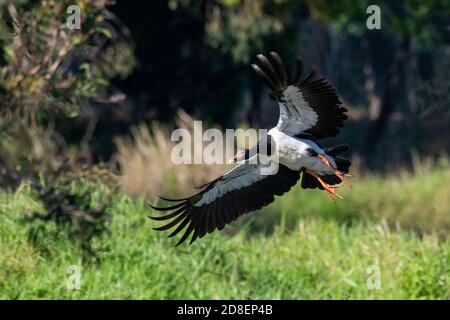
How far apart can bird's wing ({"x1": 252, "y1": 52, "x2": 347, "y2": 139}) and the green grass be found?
1643 millimetres

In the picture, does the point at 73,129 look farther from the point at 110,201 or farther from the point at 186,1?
the point at 110,201

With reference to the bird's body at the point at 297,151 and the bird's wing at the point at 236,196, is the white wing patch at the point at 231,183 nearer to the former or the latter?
the bird's wing at the point at 236,196

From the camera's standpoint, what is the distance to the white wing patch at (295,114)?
267 inches

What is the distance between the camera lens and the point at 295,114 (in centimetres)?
704

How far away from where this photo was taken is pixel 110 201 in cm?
870

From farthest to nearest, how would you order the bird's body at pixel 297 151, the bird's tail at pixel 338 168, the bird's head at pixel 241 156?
1. the bird's head at pixel 241 156
2. the bird's tail at pixel 338 168
3. the bird's body at pixel 297 151

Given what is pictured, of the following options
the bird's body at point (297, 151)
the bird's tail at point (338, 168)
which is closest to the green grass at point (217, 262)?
the bird's tail at point (338, 168)

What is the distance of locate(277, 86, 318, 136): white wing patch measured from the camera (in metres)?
6.79

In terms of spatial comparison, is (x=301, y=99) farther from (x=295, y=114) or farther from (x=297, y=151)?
(x=297, y=151)

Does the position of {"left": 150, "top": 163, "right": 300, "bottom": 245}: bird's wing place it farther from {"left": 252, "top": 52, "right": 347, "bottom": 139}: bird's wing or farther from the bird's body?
{"left": 252, "top": 52, "right": 347, "bottom": 139}: bird's wing

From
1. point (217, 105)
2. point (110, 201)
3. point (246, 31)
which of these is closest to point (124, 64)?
point (246, 31)

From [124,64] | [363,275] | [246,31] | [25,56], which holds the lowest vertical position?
[363,275]

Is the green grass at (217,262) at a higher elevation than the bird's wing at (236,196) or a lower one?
lower

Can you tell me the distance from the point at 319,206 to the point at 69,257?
521cm
